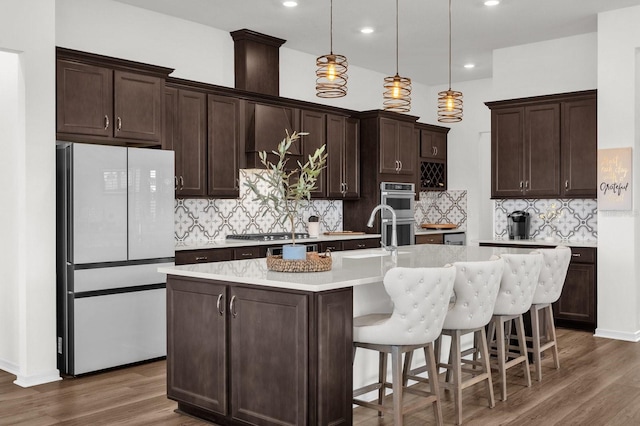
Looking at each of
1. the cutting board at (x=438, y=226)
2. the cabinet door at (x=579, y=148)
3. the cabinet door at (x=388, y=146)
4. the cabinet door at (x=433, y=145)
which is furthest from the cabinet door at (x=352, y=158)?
the cabinet door at (x=579, y=148)

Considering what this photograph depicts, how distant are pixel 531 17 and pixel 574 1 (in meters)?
0.53

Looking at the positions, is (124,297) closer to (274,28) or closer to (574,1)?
(274,28)

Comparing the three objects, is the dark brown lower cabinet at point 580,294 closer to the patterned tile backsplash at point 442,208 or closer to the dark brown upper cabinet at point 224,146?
the patterned tile backsplash at point 442,208

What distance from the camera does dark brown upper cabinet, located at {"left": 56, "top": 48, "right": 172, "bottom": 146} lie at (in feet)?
15.9

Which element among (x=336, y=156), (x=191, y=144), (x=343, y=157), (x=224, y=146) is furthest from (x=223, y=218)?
(x=343, y=157)

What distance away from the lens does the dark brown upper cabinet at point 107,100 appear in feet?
15.9

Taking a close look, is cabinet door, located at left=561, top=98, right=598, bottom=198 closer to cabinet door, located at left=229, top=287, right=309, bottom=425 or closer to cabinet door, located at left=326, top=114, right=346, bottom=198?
cabinet door, located at left=326, top=114, right=346, bottom=198

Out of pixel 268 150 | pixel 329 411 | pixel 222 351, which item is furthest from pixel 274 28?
pixel 329 411

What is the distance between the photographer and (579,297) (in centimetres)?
646

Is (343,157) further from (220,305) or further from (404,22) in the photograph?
(220,305)

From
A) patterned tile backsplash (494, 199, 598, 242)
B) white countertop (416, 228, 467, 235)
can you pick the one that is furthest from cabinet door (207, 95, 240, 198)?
patterned tile backsplash (494, 199, 598, 242)

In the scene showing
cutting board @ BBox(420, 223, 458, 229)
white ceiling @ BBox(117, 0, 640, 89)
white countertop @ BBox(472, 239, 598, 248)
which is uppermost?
white ceiling @ BBox(117, 0, 640, 89)

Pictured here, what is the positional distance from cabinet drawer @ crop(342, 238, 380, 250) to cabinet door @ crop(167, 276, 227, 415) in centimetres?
357

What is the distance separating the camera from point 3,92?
498 cm
